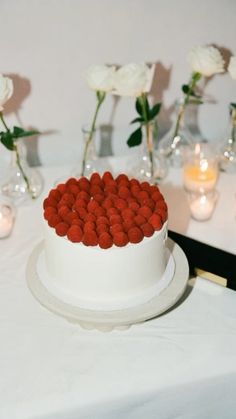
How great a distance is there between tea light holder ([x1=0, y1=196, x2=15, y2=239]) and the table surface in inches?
8.4

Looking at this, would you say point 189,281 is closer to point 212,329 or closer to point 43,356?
point 212,329

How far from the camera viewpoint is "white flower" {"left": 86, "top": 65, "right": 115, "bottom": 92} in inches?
51.6

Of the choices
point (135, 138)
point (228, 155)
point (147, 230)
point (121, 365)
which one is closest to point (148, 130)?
point (135, 138)

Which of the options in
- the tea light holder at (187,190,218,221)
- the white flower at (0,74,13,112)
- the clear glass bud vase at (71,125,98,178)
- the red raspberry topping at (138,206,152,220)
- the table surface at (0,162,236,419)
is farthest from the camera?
the clear glass bud vase at (71,125,98,178)

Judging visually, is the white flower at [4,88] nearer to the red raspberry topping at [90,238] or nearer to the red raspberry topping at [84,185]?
the red raspberry topping at [84,185]

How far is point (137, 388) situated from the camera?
3.13 ft

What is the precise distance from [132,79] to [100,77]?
2.9 inches

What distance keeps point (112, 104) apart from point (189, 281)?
0.67 m

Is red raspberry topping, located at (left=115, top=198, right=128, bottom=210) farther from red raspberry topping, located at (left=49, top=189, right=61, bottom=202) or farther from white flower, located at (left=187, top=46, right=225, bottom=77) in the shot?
white flower, located at (left=187, top=46, right=225, bottom=77)

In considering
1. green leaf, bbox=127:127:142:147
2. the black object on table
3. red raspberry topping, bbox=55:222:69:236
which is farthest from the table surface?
green leaf, bbox=127:127:142:147

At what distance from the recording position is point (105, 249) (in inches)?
38.7

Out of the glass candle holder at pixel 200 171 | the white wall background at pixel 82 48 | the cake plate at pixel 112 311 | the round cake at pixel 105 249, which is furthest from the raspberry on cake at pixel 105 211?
the white wall background at pixel 82 48

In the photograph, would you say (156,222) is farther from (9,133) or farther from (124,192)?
(9,133)

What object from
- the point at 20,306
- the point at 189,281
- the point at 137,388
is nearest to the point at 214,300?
the point at 189,281
